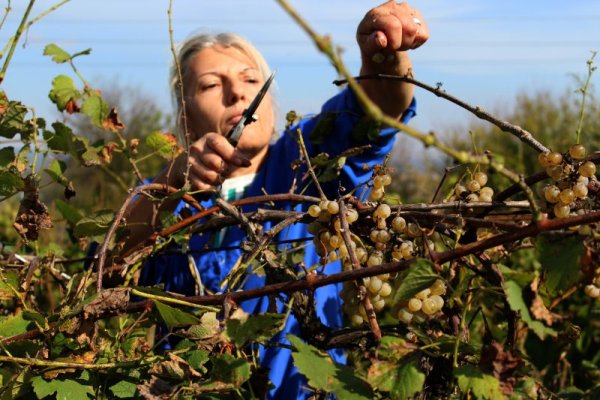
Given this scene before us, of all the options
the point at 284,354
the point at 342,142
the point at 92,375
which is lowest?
the point at 284,354

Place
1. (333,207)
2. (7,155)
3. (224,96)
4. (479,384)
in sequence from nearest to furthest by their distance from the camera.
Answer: (479,384)
(333,207)
(7,155)
(224,96)

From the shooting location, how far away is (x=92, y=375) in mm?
1143

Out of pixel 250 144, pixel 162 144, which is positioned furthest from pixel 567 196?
pixel 250 144

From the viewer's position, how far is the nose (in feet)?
7.41

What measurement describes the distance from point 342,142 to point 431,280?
3.79ft

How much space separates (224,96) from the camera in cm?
230

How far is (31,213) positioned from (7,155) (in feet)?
0.55

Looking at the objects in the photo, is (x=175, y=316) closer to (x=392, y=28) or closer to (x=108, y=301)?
(x=108, y=301)

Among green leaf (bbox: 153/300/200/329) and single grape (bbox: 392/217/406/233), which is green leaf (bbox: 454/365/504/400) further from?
green leaf (bbox: 153/300/200/329)

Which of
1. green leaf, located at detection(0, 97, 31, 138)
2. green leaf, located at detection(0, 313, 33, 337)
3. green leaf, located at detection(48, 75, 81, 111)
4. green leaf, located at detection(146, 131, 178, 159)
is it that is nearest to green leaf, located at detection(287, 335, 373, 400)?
green leaf, located at detection(0, 313, 33, 337)

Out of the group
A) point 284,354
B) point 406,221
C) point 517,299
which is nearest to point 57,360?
point 406,221

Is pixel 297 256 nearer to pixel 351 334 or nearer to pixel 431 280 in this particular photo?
pixel 351 334

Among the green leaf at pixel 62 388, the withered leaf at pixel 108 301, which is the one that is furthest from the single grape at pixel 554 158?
the green leaf at pixel 62 388

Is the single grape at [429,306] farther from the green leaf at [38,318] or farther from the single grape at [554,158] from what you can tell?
the green leaf at [38,318]
